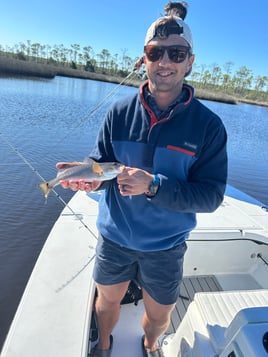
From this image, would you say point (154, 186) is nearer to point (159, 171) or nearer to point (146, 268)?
point (159, 171)

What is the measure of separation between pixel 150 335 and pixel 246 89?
90.1 metres

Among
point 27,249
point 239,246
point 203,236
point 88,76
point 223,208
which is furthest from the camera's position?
point 88,76

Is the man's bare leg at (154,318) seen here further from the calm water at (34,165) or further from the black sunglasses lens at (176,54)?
the calm water at (34,165)

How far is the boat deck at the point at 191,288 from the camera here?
3.22 meters

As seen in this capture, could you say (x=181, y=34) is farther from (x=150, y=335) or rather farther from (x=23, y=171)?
(x=23, y=171)

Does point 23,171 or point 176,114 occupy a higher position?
point 176,114

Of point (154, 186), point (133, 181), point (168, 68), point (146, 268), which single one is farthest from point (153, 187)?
point (168, 68)

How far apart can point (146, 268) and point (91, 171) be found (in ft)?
2.49

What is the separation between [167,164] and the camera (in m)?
1.74

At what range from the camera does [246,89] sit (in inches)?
3206

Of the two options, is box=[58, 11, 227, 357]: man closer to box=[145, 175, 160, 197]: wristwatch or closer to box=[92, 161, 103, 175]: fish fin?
box=[145, 175, 160, 197]: wristwatch

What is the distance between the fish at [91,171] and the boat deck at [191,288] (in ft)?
7.04

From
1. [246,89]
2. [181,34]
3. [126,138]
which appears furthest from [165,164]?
[246,89]

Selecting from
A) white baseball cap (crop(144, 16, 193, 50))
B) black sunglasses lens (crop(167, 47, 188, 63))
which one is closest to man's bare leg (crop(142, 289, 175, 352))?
black sunglasses lens (crop(167, 47, 188, 63))
